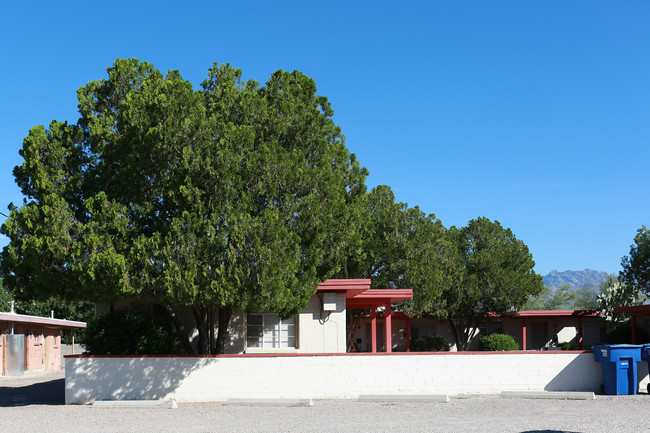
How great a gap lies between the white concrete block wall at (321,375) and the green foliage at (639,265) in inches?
1066

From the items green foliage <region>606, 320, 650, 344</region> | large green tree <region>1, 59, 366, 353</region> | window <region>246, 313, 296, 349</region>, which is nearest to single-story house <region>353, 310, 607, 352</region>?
green foliage <region>606, 320, 650, 344</region>

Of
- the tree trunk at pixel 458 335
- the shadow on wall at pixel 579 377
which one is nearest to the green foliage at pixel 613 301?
the tree trunk at pixel 458 335

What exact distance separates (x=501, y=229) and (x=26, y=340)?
2382 centimetres

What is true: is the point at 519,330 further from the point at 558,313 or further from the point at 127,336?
the point at 127,336

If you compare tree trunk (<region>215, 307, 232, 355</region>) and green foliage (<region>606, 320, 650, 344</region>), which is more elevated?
tree trunk (<region>215, 307, 232, 355</region>)

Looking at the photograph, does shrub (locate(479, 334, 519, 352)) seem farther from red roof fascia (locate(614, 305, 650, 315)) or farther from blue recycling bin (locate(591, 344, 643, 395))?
blue recycling bin (locate(591, 344, 643, 395))

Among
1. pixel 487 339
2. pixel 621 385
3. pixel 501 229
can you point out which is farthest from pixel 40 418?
pixel 501 229

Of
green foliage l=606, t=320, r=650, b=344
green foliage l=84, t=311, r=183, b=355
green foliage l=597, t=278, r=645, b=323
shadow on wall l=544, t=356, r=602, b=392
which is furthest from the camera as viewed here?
green foliage l=597, t=278, r=645, b=323

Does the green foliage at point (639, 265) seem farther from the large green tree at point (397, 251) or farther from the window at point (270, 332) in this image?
the window at point (270, 332)

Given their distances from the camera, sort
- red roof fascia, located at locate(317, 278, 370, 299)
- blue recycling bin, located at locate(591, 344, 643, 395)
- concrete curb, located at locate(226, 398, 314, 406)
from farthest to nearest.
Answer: red roof fascia, located at locate(317, 278, 370, 299)
blue recycling bin, located at locate(591, 344, 643, 395)
concrete curb, located at locate(226, 398, 314, 406)

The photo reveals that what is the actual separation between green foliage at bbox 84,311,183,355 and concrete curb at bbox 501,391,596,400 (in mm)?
8461

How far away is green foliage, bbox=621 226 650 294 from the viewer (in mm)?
42812

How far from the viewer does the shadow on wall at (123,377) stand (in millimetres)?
17625

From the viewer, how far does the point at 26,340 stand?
3491cm
